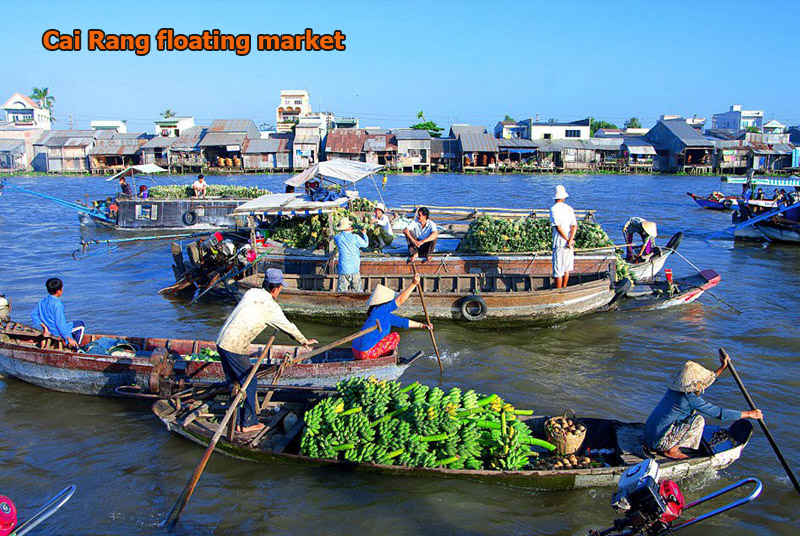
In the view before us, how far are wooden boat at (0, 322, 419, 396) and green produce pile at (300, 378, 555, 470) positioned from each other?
4.55ft

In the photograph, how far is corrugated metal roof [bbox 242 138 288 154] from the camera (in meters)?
53.7

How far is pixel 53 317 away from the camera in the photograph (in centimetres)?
789

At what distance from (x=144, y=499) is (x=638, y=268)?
434 inches

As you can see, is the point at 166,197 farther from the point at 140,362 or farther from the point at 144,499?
the point at 144,499

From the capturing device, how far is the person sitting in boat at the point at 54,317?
25.4 feet

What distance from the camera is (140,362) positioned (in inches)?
302

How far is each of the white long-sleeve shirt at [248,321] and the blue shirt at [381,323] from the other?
4.06 feet

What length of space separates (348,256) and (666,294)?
265 inches

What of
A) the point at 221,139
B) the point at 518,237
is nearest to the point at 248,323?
the point at 518,237

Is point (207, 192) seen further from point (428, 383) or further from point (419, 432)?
point (419, 432)

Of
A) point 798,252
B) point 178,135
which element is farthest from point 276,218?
point 178,135

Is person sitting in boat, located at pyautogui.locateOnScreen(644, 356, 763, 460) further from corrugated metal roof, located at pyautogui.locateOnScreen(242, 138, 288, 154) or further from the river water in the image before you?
corrugated metal roof, located at pyautogui.locateOnScreen(242, 138, 288, 154)

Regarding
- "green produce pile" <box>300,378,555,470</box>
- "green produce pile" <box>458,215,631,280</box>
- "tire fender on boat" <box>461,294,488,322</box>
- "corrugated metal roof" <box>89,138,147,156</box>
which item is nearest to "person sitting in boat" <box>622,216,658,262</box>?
"green produce pile" <box>458,215,631,280</box>

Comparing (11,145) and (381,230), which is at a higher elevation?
(11,145)
